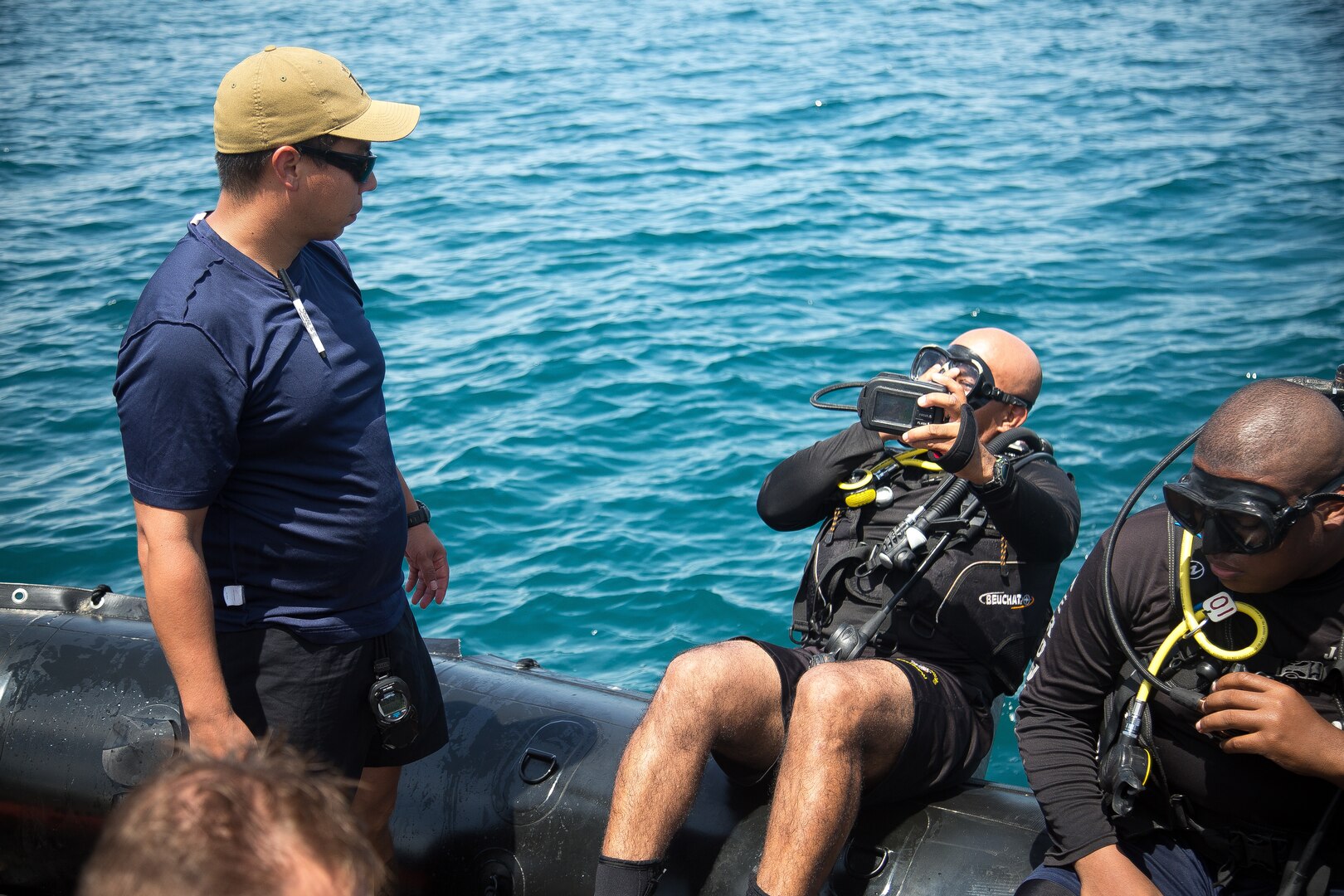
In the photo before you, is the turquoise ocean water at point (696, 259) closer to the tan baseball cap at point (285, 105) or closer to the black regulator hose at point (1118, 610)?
the black regulator hose at point (1118, 610)

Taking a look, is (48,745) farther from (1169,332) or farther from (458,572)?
(1169,332)

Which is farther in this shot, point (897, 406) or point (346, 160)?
point (897, 406)

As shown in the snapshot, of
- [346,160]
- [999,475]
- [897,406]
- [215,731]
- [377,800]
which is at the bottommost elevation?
[377,800]

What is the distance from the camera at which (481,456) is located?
6723 mm

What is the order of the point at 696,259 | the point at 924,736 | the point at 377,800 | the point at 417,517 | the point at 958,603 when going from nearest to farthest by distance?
the point at 924,736
the point at 377,800
the point at 958,603
the point at 417,517
the point at 696,259

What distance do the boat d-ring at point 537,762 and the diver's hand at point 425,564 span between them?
0.50 m

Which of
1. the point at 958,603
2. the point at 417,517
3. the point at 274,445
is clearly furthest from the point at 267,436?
the point at 958,603

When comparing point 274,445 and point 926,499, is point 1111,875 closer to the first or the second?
point 926,499

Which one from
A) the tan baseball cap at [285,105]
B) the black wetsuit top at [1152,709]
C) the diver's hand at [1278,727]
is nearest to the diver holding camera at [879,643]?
the black wetsuit top at [1152,709]

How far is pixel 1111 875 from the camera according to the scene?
2404 mm

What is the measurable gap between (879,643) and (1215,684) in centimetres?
96

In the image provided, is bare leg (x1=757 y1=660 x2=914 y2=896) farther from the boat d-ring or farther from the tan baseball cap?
the tan baseball cap

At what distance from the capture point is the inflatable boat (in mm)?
2770

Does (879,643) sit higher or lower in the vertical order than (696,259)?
higher
